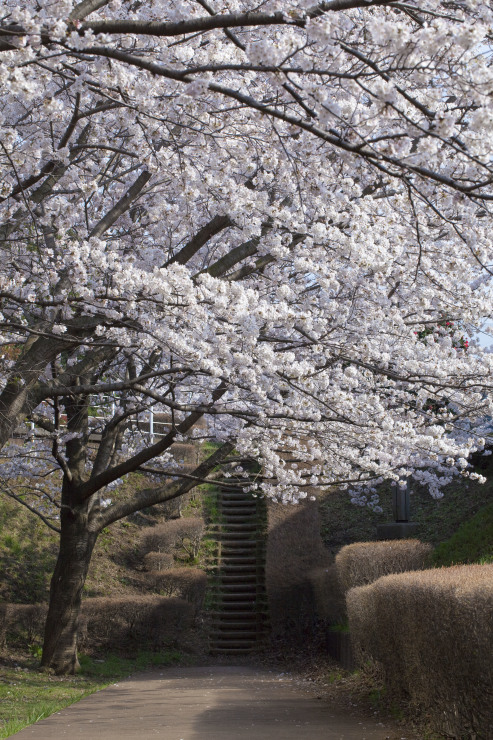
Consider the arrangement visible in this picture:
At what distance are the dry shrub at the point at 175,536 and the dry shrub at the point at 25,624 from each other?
A: 4012 millimetres

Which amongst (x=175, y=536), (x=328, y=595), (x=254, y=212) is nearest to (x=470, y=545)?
(x=328, y=595)

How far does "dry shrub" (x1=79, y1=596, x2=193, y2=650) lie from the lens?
12.6 meters

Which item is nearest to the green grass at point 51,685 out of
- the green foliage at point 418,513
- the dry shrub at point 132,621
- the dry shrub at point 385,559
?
the dry shrub at point 132,621

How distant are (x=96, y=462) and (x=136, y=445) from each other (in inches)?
106

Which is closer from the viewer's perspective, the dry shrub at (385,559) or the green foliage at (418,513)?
the dry shrub at (385,559)

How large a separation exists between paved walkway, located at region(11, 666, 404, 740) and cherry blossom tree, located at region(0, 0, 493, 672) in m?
2.49

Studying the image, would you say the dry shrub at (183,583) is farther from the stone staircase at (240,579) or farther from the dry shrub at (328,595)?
the dry shrub at (328,595)

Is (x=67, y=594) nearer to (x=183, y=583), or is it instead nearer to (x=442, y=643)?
(x=183, y=583)

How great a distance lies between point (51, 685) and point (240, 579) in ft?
19.9

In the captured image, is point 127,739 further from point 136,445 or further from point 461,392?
point 136,445

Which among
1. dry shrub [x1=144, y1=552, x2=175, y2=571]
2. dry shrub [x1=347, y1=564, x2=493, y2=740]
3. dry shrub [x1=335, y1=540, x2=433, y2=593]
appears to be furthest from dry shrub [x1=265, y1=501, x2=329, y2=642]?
dry shrub [x1=347, y1=564, x2=493, y2=740]

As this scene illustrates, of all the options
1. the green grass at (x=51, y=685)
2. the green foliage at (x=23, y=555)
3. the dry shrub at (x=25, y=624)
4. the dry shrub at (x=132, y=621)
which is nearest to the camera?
the green grass at (x=51, y=685)

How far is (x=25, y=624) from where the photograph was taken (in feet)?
39.3

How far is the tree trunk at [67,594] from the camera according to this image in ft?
34.9
